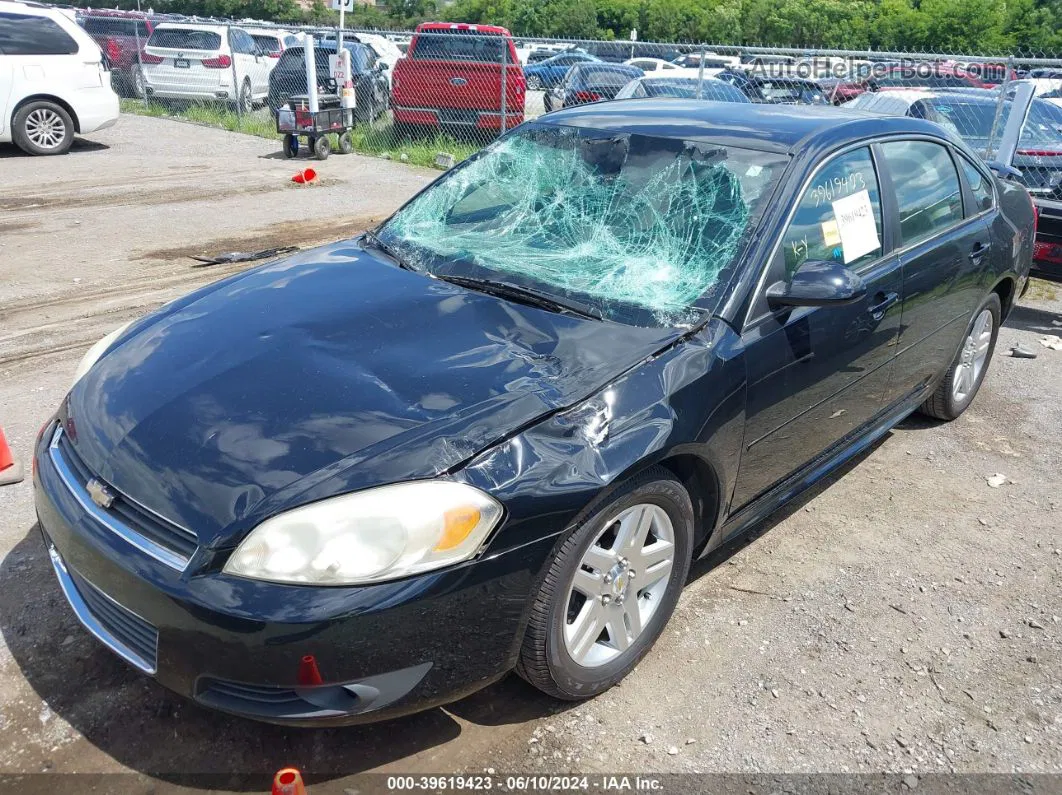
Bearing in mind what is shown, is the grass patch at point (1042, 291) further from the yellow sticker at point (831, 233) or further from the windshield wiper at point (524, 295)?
the windshield wiper at point (524, 295)

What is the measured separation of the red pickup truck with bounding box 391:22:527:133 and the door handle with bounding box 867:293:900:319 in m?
10.1

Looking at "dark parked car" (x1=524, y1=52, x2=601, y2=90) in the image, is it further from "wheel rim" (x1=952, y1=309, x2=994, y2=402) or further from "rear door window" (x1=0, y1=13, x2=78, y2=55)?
"wheel rim" (x1=952, y1=309, x2=994, y2=402)

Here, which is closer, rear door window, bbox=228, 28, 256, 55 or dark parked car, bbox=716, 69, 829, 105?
dark parked car, bbox=716, 69, 829, 105

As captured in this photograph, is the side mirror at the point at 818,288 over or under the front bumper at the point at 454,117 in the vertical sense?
over

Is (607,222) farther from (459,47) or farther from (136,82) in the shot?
(136,82)

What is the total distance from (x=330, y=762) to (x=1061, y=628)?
8.73 ft

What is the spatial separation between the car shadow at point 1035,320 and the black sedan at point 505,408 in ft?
10.8

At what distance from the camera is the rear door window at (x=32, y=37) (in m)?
11.9

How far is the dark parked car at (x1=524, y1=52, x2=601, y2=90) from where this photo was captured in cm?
1968

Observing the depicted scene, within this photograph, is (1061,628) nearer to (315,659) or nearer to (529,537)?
(529,537)

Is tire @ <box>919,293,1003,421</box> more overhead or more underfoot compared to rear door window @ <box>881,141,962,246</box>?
more underfoot

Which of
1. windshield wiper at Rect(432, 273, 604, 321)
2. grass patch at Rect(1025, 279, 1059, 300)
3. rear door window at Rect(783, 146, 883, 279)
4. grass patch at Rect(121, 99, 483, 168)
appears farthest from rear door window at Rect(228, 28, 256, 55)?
rear door window at Rect(783, 146, 883, 279)

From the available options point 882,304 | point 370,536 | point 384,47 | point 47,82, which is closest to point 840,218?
point 882,304

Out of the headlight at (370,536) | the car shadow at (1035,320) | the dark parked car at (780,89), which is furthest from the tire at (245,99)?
the headlight at (370,536)
